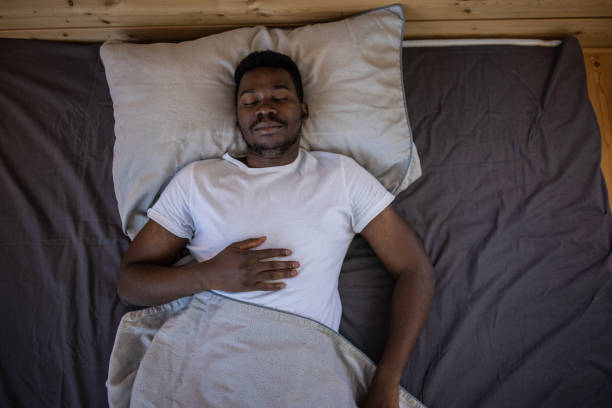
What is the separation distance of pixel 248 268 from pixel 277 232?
0.13 m

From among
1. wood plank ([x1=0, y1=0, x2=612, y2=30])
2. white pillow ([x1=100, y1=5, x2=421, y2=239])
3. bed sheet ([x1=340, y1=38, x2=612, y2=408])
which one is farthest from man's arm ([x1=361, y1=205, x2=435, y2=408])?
wood plank ([x1=0, y1=0, x2=612, y2=30])

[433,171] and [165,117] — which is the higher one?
[165,117]

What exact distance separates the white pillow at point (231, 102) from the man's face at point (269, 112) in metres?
0.12

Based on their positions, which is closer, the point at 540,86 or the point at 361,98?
the point at 361,98

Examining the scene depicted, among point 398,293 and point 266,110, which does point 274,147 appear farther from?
point 398,293

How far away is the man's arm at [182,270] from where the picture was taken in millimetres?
1064

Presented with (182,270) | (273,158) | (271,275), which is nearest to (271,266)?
(271,275)

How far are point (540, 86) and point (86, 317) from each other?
1828 millimetres

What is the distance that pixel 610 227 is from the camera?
1.33 meters

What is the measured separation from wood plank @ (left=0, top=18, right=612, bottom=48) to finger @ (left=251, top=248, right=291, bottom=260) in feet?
3.19

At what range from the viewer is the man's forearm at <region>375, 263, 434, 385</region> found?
1.08m

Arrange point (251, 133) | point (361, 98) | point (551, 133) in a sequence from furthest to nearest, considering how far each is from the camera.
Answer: point (551, 133)
point (361, 98)
point (251, 133)

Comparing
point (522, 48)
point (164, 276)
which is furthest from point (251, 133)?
point (522, 48)

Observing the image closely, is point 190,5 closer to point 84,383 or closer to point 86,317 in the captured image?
point 86,317
